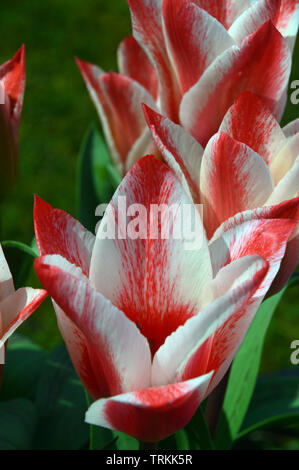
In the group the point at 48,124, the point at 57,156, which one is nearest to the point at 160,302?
the point at 57,156

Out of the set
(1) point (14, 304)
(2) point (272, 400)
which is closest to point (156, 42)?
(1) point (14, 304)

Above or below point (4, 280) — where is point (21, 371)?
below

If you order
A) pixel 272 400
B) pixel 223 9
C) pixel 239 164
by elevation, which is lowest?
pixel 272 400

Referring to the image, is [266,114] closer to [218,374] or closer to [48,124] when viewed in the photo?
[218,374]

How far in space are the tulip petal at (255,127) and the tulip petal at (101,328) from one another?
6.7 inches

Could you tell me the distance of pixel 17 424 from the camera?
67cm

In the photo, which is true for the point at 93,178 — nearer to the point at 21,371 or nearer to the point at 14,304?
the point at 21,371

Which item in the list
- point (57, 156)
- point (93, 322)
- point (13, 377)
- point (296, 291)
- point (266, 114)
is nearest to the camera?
point (93, 322)

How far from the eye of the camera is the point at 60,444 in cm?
68

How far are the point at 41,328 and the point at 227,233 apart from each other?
4.08 ft

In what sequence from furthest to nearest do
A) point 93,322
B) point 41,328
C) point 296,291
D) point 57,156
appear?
point 57,156
point 296,291
point 41,328
point 93,322

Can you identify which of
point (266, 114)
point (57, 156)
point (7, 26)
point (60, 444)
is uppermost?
point (7, 26)

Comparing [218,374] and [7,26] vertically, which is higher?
[7,26]

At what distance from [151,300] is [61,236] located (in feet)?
0.23
